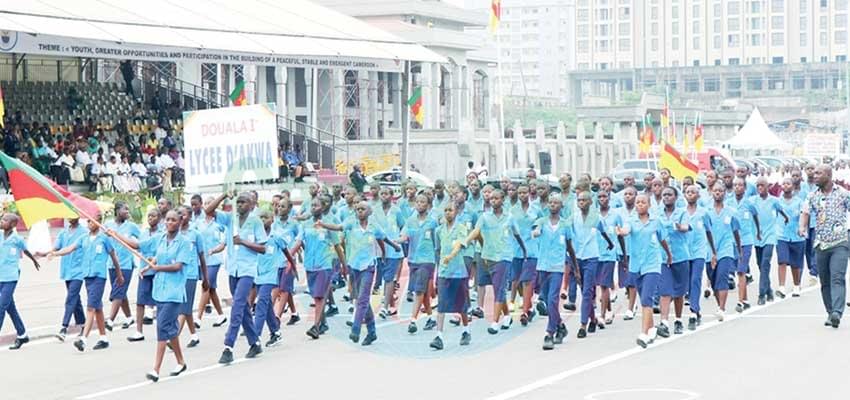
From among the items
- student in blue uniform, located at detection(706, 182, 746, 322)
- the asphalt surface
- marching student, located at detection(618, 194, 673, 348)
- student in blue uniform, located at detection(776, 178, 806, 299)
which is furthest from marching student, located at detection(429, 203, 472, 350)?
student in blue uniform, located at detection(776, 178, 806, 299)

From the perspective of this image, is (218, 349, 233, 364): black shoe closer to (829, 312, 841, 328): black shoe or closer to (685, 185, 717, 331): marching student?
(685, 185, 717, 331): marching student

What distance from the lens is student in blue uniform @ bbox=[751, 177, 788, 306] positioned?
19.8 metres

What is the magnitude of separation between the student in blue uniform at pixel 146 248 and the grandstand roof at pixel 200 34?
11.8 meters

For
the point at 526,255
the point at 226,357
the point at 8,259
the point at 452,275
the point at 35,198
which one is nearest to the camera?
the point at 226,357

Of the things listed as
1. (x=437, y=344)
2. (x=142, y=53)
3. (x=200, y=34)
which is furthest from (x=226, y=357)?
(x=142, y=53)

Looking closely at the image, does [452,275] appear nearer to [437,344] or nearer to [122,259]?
[437,344]

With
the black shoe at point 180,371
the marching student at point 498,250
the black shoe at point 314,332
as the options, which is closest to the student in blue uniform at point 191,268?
the black shoe at point 180,371

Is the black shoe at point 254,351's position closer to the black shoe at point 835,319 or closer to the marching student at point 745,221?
the black shoe at point 835,319

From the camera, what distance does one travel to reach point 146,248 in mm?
16188

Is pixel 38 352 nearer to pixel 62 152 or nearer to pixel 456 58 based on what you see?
pixel 62 152

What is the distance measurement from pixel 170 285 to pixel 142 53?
19.0 m

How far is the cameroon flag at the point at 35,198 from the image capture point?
49.4 feet

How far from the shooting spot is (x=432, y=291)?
63.6 ft

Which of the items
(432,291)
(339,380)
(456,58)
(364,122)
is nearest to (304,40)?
(432,291)
